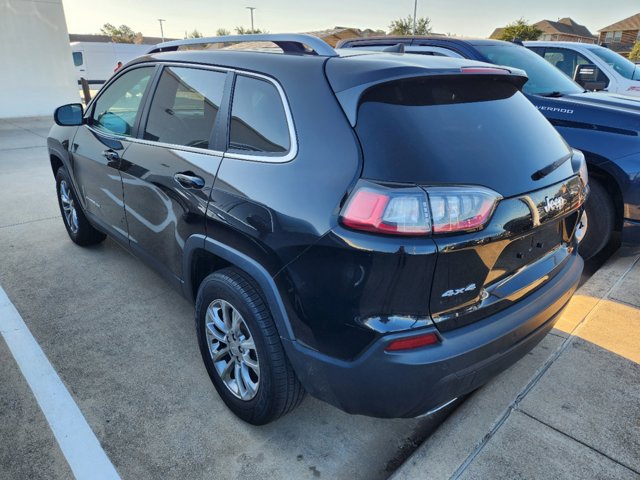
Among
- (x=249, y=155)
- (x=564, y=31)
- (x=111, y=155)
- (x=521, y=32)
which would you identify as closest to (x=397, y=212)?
(x=249, y=155)

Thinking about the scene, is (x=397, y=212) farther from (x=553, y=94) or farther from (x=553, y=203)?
(x=553, y=94)

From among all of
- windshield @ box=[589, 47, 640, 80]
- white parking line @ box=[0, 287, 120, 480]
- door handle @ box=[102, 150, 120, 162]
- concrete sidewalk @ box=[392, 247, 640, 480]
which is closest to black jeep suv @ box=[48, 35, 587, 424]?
concrete sidewalk @ box=[392, 247, 640, 480]

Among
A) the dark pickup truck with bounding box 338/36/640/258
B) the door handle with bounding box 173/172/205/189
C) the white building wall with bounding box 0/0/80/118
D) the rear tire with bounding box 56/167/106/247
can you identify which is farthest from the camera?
the white building wall with bounding box 0/0/80/118

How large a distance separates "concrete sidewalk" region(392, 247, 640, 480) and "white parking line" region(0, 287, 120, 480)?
55.6 inches

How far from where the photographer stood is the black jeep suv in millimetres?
1670

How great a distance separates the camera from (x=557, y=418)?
2.35 metres

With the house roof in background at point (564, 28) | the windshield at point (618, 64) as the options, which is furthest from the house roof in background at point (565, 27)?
the windshield at point (618, 64)

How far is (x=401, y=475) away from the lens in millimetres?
2043

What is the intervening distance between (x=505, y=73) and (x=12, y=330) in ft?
11.4

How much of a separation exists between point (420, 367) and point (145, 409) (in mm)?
1602

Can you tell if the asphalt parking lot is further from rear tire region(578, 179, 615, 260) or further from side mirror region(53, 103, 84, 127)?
rear tire region(578, 179, 615, 260)

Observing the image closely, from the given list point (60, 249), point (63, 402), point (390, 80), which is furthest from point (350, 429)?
point (60, 249)

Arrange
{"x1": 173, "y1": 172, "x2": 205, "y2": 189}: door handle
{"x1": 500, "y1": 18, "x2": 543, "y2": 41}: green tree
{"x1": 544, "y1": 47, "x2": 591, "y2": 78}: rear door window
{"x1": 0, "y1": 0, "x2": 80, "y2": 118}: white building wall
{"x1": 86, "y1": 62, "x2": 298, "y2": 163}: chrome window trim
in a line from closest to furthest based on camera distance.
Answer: {"x1": 86, "y1": 62, "x2": 298, "y2": 163}: chrome window trim
{"x1": 173, "y1": 172, "x2": 205, "y2": 189}: door handle
{"x1": 544, "y1": 47, "x2": 591, "y2": 78}: rear door window
{"x1": 0, "y1": 0, "x2": 80, "y2": 118}: white building wall
{"x1": 500, "y1": 18, "x2": 543, "y2": 41}: green tree

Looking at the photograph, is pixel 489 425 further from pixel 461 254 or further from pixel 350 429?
pixel 461 254
